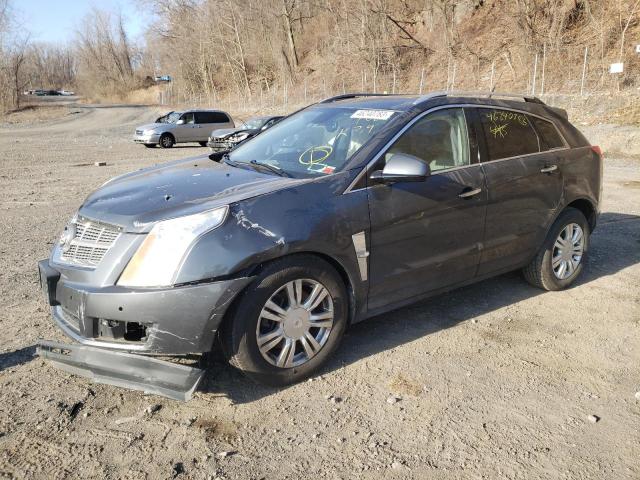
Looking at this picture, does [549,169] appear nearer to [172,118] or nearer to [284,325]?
[284,325]

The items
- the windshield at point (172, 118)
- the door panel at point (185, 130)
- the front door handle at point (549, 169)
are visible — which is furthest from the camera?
the windshield at point (172, 118)

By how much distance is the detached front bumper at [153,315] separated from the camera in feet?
10.2

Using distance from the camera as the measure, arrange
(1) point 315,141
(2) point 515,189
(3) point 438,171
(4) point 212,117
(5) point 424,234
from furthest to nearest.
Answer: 1. (4) point 212,117
2. (2) point 515,189
3. (1) point 315,141
4. (3) point 438,171
5. (5) point 424,234

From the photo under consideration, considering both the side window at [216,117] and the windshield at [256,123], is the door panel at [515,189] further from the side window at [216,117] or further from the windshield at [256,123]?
the side window at [216,117]

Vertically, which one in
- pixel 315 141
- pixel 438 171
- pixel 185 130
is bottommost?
pixel 185 130

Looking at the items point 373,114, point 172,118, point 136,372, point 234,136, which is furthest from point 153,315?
point 172,118

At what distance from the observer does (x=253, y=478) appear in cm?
275

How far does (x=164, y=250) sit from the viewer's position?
3150 mm

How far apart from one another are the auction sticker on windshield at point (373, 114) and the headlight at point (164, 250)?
5.20 ft

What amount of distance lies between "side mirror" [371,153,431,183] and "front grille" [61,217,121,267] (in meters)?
1.68

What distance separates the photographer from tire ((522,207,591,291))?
202 inches

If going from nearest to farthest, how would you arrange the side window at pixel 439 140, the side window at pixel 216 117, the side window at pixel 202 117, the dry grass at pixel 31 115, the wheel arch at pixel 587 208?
the side window at pixel 439 140
the wheel arch at pixel 587 208
the side window at pixel 202 117
the side window at pixel 216 117
the dry grass at pixel 31 115

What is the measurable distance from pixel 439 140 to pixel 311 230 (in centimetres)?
147

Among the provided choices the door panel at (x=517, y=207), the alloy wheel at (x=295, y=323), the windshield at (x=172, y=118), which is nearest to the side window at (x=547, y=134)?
the door panel at (x=517, y=207)
